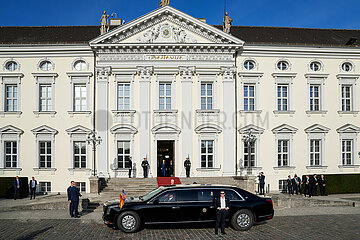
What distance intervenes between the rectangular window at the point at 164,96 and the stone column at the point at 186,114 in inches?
46.2

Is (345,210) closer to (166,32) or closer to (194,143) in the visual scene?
(194,143)

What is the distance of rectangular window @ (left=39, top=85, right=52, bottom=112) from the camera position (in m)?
24.7

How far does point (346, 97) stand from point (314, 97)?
2.99 meters

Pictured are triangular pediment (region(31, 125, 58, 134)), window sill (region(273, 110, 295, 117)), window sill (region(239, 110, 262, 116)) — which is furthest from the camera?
window sill (region(273, 110, 295, 117))

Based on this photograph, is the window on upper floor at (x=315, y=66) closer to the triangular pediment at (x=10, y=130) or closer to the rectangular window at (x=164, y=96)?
the rectangular window at (x=164, y=96)

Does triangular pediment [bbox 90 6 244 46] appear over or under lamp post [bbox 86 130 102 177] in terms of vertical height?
over

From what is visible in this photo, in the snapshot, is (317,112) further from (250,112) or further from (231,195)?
(231,195)

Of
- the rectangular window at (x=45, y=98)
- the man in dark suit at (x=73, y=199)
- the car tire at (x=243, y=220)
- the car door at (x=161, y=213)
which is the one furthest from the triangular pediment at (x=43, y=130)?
the car tire at (x=243, y=220)

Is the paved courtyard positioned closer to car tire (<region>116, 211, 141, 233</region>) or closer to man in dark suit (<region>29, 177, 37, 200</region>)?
car tire (<region>116, 211, 141, 233</region>)

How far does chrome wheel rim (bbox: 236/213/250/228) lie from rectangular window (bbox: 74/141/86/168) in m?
15.7

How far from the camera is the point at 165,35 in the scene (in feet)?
79.9

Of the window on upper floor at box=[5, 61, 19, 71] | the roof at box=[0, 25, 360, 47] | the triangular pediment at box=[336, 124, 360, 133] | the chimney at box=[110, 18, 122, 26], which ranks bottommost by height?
the triangular pediment at box=[336, 124, 360, 133]

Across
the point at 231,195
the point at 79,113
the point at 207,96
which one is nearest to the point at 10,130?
the point at 79,113

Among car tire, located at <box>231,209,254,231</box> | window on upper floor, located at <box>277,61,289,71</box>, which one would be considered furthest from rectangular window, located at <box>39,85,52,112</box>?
window on upper floor, located at <box>277,61,289,71</box>
